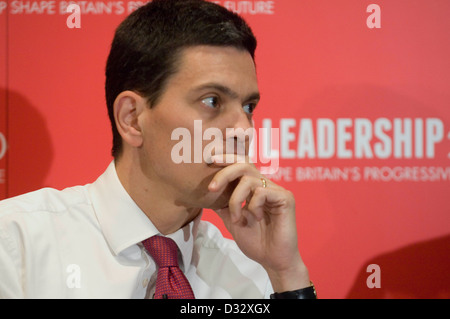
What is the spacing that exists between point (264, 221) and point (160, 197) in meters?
0.34

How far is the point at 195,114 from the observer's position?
143 cm

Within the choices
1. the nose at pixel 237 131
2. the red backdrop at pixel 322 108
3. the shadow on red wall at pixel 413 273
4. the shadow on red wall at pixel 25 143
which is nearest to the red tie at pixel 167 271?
the nose at pixel 237 131

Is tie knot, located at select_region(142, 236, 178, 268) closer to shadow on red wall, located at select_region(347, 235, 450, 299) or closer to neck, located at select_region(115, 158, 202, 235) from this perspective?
neck, located at select_region(115, 158, 202, 235)

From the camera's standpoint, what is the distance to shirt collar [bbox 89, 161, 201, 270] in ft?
4.73

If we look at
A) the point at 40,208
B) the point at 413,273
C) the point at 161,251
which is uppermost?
the point at 40,208

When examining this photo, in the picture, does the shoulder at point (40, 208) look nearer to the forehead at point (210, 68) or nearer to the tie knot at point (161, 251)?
the tie knot at point (161, 251)

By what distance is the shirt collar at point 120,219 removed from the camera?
1.44 metres

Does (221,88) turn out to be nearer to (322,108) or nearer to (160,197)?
(160,197)

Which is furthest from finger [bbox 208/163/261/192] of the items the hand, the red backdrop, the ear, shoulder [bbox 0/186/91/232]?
the red backdrop

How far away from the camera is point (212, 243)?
1709 millimetres

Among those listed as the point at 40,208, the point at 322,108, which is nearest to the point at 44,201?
Result: the point at 40,208

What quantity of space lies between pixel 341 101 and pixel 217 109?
2.51ft
